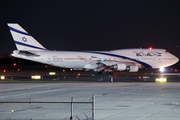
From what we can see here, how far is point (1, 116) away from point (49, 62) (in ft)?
120

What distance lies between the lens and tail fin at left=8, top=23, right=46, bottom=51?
48.0 meters

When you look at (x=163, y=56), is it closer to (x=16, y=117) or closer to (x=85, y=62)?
(x=85, y=62)

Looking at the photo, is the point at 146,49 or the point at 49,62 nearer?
the point at 49,62

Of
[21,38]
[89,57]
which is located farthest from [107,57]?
[21,38]

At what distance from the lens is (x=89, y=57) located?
4850cm

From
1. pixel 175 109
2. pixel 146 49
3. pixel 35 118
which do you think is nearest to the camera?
pixel 35 118

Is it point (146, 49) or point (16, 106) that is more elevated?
point (146, 49)

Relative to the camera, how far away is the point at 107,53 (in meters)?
49.4

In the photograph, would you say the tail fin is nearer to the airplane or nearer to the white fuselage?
the airplane

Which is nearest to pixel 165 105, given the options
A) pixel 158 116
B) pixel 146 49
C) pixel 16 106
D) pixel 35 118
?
pixel 158 116

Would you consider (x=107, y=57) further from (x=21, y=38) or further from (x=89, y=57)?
(x=21, y=38)

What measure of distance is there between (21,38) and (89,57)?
13401 millimetres

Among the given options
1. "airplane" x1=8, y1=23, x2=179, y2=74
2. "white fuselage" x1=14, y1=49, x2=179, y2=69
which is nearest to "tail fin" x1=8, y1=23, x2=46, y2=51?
"airplane" x1=8, y1=23, x2=179, y2=74

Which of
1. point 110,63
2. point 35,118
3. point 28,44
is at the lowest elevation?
point 35,118
